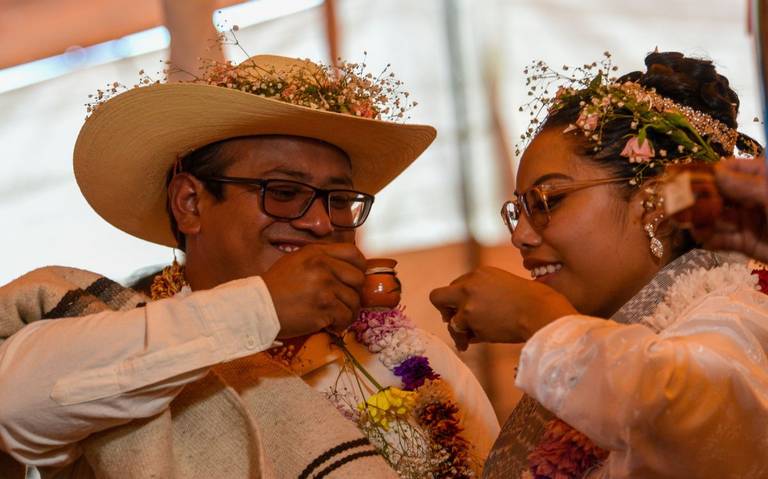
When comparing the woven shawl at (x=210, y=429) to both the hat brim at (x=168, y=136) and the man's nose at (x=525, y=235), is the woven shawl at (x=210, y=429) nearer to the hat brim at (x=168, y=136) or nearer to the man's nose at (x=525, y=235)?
the hat brim at (x=168, y=136)

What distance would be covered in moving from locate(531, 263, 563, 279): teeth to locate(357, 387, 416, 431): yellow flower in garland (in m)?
0.54

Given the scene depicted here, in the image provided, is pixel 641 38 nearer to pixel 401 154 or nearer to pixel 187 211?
pixel 401 154

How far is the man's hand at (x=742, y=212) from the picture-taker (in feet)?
4.30

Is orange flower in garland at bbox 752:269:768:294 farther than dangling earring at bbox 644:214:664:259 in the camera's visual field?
Yes

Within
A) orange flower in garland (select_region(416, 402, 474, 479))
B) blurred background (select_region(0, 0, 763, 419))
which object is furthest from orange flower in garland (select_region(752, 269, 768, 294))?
blurred background (select_region(0, 0, 763, 419))

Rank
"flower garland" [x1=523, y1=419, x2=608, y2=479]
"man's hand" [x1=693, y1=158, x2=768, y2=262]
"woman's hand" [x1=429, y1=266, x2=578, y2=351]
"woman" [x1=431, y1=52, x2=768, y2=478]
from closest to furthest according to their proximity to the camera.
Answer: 1. "man's hand" [x1=693, y1=158, x2=768, y2=262]
2. "woman" [x1=431, y1=52, x2=768, y2=478]
3. "woman's hand" [x1=429, y1=266, x2=578, y2=351]
4. "flower garland" [x1=523, y1=419, x2=608, y2=479]

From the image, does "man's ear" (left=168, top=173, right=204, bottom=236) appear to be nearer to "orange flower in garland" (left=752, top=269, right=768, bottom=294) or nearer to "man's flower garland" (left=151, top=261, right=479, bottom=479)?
"man's flower garland" (left=151, top=261, right=479, bottom=479)

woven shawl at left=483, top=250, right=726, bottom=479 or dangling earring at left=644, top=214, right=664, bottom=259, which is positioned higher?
dangling earring at left=644, top=214, right=664, bottom=259

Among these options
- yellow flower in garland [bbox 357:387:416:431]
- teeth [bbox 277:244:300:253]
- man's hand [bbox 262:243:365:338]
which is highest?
man's hand [bbox 262:243:365:338]

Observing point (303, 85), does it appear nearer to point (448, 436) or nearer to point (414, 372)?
point (414, 372)

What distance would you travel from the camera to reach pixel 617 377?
1836 millimetres

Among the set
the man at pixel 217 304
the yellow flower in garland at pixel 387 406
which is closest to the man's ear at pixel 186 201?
the man at pixel 217 304

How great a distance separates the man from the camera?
6.77 ft

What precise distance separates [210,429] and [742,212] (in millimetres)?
1302
